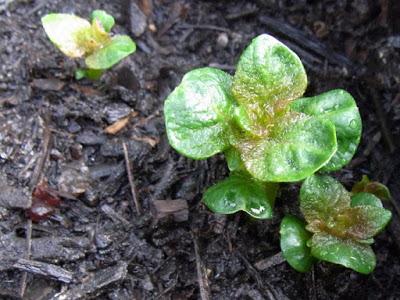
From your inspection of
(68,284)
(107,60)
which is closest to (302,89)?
(107,60)

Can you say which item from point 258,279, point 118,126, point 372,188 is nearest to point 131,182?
point 118,126

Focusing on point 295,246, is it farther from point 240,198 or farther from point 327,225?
point 240,198

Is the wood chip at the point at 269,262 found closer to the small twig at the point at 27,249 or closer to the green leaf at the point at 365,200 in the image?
the green leaf at the point at 365,200

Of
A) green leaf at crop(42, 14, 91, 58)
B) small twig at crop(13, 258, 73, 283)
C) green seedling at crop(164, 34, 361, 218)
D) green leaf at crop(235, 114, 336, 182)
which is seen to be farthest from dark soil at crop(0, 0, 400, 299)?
green leaf at crop(235, 114, 336, 182)

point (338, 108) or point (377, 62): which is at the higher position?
point (338, 108)

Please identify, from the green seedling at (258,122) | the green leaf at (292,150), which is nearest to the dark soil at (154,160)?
the green seedling at (258,122)

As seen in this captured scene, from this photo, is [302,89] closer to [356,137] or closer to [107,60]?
[356,137]

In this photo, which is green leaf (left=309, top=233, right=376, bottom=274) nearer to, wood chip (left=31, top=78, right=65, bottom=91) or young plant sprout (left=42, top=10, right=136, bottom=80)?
young plant sprout (left=42, top=10, right=136, bottom=80)
